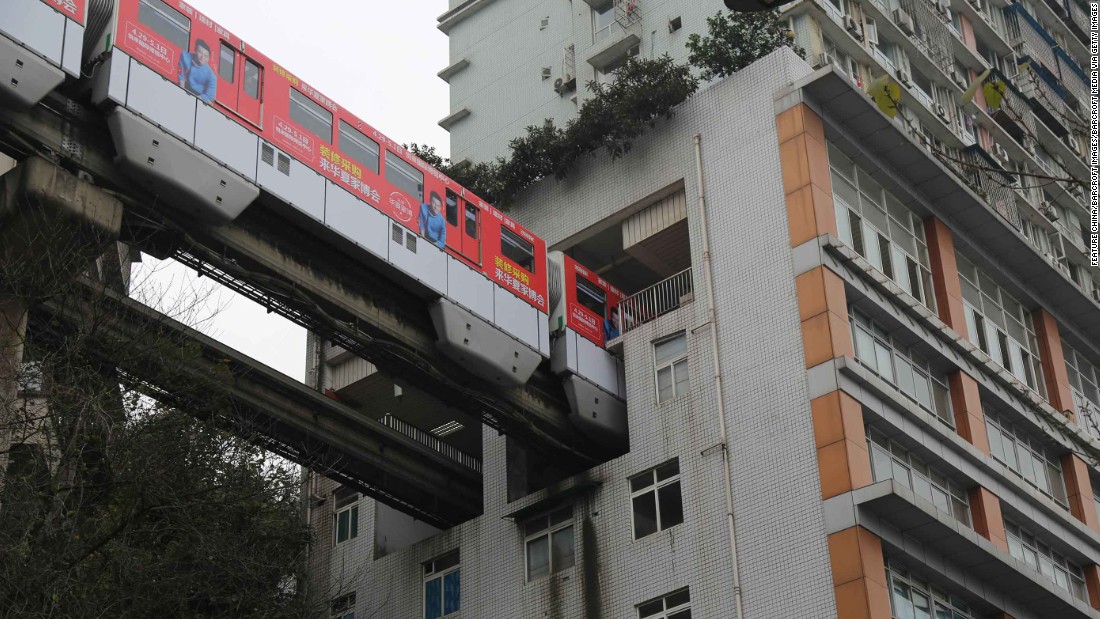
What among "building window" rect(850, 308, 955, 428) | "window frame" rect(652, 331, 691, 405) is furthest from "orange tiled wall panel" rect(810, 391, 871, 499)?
"window frame" rect(652, 331, 691, 405)

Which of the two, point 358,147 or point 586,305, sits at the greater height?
point 358,147

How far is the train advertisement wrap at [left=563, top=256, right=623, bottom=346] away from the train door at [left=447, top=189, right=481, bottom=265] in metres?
2.70

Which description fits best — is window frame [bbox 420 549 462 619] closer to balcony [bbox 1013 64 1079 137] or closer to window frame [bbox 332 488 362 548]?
window frame [bbox 332 488 362 548]

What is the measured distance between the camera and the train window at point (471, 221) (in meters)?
27.6

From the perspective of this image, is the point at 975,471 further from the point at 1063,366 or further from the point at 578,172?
the point at 578,172

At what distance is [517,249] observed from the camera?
94.4 feet

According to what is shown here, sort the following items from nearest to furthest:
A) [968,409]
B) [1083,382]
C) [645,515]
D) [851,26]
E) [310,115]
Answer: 1. [310,115]
2. [645,515]
3. [968,409]
4. [851,26]
5. [1083,382]

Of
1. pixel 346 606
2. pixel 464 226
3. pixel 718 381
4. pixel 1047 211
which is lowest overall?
pixel 346 606

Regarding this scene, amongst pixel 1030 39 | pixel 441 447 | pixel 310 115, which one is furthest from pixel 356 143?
pixel 1030 39

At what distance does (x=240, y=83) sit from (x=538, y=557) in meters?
11.0

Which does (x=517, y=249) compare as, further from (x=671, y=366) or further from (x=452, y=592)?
(x=452, y=592)

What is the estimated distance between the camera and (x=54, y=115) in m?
21.8

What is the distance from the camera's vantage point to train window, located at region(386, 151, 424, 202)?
2623cm

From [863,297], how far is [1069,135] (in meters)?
20.9
